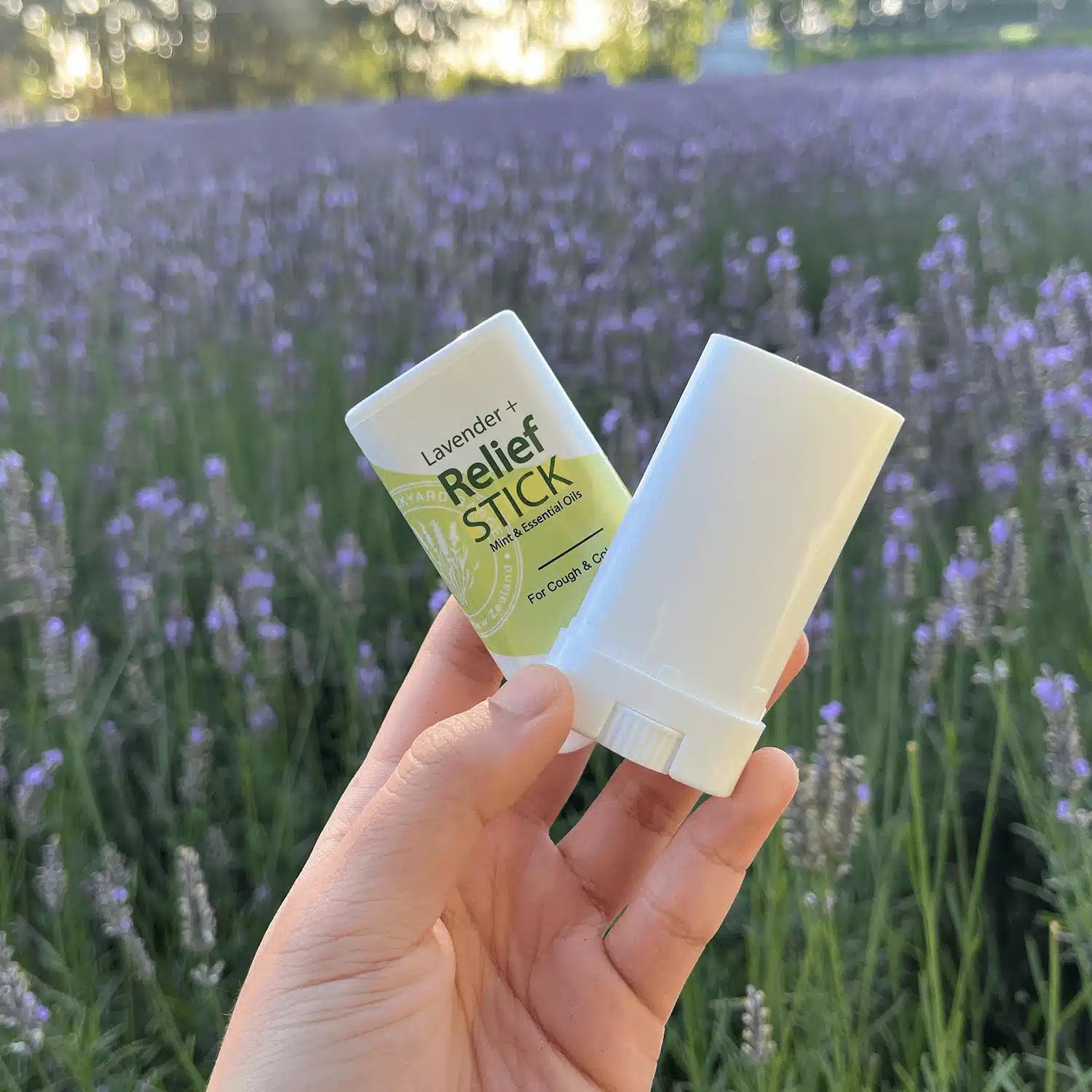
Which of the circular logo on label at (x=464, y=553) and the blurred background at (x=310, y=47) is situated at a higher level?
the blurred background at (x=310, y=47)

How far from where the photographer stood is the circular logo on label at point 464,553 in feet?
2.75

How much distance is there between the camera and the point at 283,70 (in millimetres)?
19469

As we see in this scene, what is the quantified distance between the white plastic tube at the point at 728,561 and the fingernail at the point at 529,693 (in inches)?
1.9

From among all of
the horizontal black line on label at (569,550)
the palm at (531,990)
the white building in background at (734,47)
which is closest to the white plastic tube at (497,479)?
the horizontal black line on label at (569,550)

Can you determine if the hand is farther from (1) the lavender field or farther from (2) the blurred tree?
(2) the blurred tree

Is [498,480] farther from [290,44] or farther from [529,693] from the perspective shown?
[290,44]

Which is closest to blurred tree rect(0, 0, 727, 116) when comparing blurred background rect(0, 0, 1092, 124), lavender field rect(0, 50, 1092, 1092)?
blurred background rect(0, 0, 1092, 124)

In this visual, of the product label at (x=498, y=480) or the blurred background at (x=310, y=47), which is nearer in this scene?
the product label at (x=498, y=480)

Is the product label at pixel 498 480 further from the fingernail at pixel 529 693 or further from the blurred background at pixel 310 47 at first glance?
the blurred background at pixel 310 47

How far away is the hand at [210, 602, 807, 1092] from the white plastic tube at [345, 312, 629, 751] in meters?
0.13

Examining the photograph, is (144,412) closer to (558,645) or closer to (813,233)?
(558,645)

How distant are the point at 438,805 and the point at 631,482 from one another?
2.50ft

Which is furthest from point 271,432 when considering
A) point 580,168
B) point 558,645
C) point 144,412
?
point 580,168

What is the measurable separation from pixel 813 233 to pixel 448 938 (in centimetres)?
217
